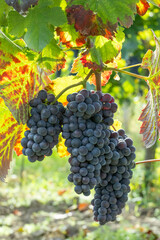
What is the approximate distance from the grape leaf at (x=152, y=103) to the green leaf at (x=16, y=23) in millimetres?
343

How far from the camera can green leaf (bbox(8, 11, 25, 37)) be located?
803 mm


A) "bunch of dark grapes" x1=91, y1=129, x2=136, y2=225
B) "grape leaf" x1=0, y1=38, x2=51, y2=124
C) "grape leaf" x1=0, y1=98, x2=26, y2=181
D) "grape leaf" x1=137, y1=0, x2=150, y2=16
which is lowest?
"bunch of dark grapes" x1=91, y1=129, x2=136, y2=225

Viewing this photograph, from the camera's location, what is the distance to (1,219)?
15.0ft

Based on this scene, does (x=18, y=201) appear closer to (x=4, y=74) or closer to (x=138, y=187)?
(x=138, y=187)

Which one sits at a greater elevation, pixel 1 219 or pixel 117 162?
pixel 117 162

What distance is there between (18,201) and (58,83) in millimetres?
4591

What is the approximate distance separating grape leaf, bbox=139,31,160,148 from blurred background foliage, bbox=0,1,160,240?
176 cm

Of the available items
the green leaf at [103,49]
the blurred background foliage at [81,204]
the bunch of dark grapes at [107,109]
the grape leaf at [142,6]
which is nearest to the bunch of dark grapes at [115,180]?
the bunch of dark grapes at [107,109]

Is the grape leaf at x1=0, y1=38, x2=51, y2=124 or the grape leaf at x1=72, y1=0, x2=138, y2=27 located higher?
the grape leaf at x1=72, y1=0, x2=138, y2=27

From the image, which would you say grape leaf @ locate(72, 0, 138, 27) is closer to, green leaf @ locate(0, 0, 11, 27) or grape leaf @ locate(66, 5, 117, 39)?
grape leaf @ locate(66, 5, 117, 39)

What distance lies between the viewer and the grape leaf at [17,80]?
0.84 meters

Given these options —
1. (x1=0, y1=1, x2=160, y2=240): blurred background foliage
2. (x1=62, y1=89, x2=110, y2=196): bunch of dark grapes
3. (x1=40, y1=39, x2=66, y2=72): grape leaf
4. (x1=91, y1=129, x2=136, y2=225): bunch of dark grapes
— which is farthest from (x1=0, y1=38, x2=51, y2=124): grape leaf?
(x1=0, y1=1, x2=160, y2=240): blurred background foliage

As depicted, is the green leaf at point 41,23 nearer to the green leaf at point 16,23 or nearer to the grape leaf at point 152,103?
the green leaf at point 16,23

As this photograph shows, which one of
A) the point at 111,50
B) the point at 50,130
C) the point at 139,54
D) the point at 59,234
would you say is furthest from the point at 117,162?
the point at 59,234
